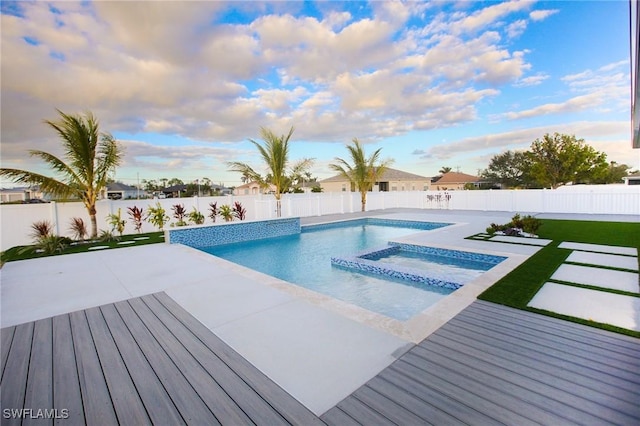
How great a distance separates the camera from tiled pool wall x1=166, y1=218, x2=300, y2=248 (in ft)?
28.0

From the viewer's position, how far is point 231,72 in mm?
10523

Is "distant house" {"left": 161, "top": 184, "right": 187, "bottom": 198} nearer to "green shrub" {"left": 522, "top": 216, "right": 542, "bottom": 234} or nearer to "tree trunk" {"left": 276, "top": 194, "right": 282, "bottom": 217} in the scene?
"tree trunk" {"left": 276, "top": 194, "right": 282, "bottom": 217}

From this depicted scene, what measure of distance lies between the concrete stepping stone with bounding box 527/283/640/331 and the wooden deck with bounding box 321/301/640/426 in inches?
16.0

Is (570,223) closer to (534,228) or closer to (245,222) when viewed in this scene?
(534,228)

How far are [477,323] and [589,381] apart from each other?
936 millimetres

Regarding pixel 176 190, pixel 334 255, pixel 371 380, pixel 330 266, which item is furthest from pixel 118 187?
pixel 371 380

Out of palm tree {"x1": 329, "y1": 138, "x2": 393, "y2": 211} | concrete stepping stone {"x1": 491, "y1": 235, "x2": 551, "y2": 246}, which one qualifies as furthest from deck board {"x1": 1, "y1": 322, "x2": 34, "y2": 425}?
palm tree {"x1": 329, "y1": 138, "x2": 393, "y2": 211}

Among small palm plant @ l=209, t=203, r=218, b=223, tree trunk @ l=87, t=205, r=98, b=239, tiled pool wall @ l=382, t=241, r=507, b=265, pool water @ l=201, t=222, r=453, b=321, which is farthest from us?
small palm plant @ l=209, t=203, r=218, b=223

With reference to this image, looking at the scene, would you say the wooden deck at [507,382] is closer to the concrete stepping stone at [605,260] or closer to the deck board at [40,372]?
the deck board at [40,372]

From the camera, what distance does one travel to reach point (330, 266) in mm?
6617

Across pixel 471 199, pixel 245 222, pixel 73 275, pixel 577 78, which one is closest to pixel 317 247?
pixel 245 222

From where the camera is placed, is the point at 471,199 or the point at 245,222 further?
the point at 471,199

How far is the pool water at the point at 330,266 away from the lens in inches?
178

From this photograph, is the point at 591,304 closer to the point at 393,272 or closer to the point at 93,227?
the point at 393,272
